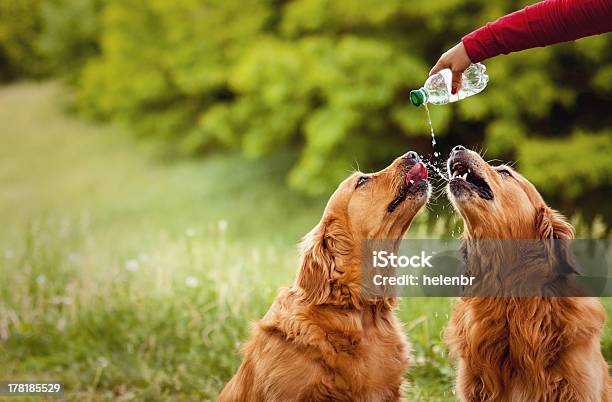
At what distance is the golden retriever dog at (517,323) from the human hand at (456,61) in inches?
12.6

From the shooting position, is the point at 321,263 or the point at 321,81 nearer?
the point at 321,263

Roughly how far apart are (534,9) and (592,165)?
460 cm

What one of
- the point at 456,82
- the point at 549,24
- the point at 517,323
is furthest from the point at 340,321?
the point at 549,24

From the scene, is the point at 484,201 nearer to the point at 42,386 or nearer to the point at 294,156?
the point at 42,386

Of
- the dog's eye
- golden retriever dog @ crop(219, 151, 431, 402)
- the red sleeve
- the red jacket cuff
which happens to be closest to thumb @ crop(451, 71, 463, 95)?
the red jacket cuff

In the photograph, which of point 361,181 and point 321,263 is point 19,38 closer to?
point 361,181

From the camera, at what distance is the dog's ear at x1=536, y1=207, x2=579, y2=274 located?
2766 millimetres

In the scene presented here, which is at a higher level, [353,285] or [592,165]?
[592,165]

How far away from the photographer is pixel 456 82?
284 centimetres

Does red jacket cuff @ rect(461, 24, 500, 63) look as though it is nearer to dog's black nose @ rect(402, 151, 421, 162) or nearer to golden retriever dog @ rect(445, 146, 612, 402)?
golden retriever dog @ rect(445, 146, 612, 402)

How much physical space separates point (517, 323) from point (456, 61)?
1.03 m

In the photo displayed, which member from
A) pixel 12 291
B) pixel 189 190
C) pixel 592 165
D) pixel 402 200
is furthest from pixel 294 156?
pixel 402 200

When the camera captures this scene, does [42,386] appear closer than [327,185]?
Yes

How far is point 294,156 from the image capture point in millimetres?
9102
